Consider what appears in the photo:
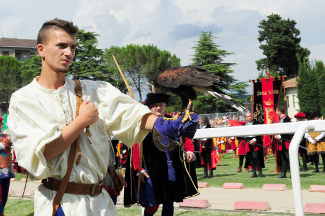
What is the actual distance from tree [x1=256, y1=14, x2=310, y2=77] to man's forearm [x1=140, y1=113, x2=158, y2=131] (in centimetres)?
5614

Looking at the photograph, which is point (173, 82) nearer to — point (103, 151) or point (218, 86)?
point (218, 86)

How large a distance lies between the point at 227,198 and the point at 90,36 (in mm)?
38104

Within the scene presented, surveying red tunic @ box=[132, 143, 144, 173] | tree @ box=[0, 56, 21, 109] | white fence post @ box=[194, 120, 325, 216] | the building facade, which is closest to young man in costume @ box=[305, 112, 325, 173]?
red tunic @ box=[132, 143, 144, 173]

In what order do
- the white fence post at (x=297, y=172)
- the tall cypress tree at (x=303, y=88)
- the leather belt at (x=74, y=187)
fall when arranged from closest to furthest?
the white fence post at (x=297, y=172) < the leather belt at (x=74, y=187) < the tall cypress tree at (x=303, y=88)

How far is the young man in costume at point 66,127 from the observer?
7.04 ft

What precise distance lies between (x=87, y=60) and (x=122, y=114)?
4256 cm

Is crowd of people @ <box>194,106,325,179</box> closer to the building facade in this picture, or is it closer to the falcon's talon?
the falcon's talon

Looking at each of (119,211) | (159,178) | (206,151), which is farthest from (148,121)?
(206,151)

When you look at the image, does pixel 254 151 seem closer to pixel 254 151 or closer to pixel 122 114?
pixel 254 151

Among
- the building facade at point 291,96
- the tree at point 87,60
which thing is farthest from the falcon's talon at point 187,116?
the building facade at point 291,96

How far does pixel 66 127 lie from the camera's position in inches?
86.0

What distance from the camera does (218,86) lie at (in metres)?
1.99

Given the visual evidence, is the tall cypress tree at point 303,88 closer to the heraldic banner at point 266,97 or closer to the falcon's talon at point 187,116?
the heraldic banner at point 266,97

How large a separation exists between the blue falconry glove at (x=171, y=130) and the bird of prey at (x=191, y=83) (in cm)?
9
